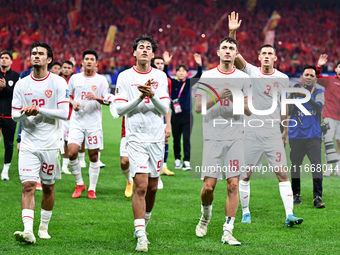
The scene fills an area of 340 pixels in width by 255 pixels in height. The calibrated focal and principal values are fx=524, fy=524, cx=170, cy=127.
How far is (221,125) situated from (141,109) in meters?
0.99

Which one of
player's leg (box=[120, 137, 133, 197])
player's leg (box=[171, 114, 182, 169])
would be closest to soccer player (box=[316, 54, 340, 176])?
player's leg (box=[171, 114, 182, 169])

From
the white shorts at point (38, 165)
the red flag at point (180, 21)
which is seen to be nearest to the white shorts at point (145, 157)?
the white shorts at point (38, 165)

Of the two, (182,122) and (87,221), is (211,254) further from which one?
(182,122)

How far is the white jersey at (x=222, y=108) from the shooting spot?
6.24 meters

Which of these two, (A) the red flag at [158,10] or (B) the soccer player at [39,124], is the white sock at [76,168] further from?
(A) the red flag at [158,10]

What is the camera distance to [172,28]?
44688mm

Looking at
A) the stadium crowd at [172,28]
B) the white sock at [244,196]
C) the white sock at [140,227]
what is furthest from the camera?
the stadium crowd at [172,28]

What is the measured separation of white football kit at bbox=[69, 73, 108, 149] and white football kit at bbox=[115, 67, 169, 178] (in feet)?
9.67

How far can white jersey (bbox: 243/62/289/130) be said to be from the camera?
7207 mm

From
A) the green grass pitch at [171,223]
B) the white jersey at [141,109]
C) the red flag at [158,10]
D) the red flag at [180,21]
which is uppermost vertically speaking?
the red flag at [158,10]

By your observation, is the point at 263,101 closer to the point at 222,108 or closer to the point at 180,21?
the point at 222,108

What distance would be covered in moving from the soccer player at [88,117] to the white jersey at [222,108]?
3.05m

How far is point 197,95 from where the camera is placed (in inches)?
245

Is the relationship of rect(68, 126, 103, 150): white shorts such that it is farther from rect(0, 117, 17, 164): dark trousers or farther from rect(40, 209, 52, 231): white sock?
rect(40, 209, 52, 231): white sock
